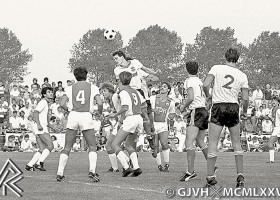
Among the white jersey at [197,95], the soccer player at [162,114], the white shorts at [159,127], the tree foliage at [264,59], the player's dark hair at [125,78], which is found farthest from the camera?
the tree foliage at [264,59]

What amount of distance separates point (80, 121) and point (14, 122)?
22.2 meters

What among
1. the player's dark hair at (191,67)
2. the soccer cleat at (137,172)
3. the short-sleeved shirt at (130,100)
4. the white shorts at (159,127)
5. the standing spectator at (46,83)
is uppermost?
the standing spectator at (46,83)

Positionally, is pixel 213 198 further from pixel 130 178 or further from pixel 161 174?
pixel 161 174

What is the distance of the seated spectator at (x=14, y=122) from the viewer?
36812 mm

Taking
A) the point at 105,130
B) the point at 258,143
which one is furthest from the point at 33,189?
the point at 258,143

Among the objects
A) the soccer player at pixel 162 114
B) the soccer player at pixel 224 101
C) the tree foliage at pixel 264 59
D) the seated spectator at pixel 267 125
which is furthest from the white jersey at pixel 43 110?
the tree foliage at pixel 264 59

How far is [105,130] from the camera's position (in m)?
37.4

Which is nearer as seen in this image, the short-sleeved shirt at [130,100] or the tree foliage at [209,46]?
the short-sleeved shirt at [130,100]

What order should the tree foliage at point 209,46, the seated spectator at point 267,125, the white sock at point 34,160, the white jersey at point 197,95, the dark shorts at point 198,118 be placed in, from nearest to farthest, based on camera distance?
the white jersey at point 197,95 < the dark shorts at point 198,118 < the white sock at point 34,160 < the seated spectator at point 267,125 < the tree foliage at point 209,46

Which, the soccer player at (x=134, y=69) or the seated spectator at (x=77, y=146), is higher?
the soccer player at (x=134, y=69)

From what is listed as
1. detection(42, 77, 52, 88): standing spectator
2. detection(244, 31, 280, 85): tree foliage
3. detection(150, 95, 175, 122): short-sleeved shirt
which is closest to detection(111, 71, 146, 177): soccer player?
detection(150, 95, 175, 122): short-sleeved shirt

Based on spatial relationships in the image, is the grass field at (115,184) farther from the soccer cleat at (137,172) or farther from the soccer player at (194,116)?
the soccer player at (194,116)

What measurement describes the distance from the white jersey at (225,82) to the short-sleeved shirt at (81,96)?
3.00m

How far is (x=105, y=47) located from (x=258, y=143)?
6531 centimetres
